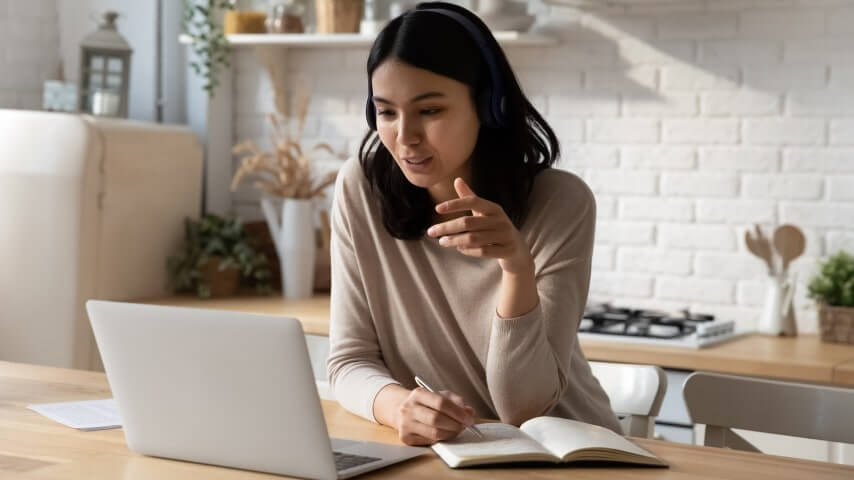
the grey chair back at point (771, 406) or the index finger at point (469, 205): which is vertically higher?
the index finger at point (469, 205)

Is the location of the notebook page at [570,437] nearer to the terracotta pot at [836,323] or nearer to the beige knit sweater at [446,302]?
the beige knit sweater at [446,302]

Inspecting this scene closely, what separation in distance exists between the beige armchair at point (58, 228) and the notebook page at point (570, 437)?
2029 mm

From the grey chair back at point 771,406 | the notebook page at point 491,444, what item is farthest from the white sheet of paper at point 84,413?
the grey chair back at point 771,406

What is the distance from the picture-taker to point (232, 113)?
4.14 meters

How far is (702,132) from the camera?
3.39 metres

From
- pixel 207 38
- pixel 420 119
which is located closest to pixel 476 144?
pixel 420 119

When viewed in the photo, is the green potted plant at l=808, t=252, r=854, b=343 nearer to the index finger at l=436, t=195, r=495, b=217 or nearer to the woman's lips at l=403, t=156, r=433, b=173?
the woman's lips at l=403, t=156, r=433, b=173

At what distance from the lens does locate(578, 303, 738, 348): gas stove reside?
2926mm

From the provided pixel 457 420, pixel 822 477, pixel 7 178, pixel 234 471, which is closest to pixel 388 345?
pixel 457 420

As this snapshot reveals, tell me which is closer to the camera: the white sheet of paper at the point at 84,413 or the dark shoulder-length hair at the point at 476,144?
the white sheet of paper at the point at 84,413

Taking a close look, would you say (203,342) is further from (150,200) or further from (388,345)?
(150,200)

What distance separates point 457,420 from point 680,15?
216 cm

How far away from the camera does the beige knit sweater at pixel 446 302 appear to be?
192cm

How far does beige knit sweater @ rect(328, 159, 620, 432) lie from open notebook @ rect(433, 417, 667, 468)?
10.7 inches
